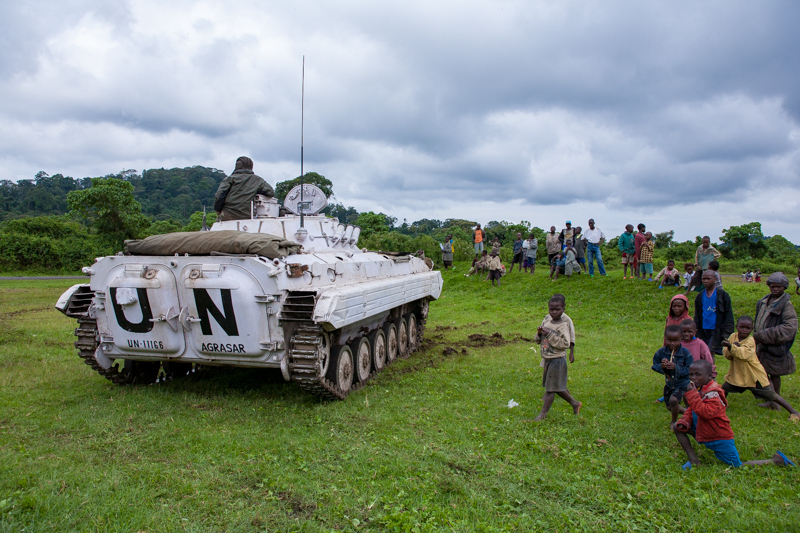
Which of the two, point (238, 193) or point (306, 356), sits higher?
point (238, 193)

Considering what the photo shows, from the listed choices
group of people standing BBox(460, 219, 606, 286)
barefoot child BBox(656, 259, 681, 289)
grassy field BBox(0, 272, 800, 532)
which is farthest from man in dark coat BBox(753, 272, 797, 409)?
group of people standing BBox(460, 219, 606, 286)

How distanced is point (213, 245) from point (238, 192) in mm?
2302

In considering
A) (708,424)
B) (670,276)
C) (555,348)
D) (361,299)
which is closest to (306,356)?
(361,299)

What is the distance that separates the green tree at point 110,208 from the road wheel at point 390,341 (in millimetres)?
26578

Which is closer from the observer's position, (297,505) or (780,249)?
(297,505)

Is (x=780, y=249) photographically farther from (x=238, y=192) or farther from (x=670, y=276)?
(x=238, y=192)

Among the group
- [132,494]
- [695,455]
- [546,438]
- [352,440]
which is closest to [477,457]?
[546,438]

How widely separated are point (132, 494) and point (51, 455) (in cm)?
126

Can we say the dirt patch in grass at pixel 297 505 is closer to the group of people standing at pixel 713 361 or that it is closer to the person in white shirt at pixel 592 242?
the group of people standing at pixel 713 361

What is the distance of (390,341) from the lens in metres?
9.40

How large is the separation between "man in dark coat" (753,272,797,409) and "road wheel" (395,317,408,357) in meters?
5.44

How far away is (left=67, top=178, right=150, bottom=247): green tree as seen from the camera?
30500 mm

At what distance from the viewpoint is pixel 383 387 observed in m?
7.61

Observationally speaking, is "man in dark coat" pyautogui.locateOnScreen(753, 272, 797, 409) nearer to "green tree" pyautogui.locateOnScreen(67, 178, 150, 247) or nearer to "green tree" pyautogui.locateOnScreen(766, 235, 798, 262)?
"green tree" pyautogui.locateOnScreen(766, 235, 798, 262)
